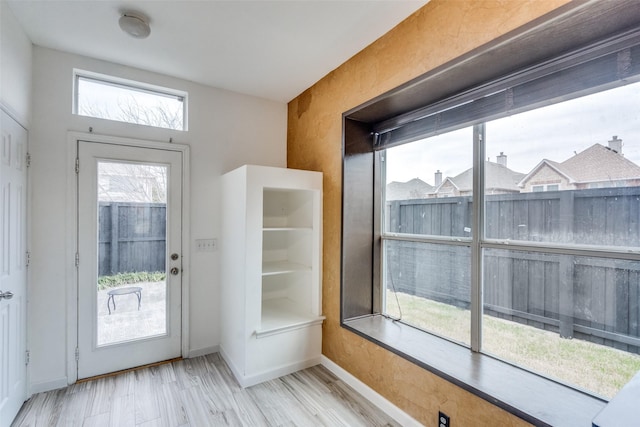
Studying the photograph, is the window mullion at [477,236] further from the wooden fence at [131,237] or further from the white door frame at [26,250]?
the white door frame at [26,250]

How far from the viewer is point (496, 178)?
191cm

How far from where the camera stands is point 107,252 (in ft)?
8.50

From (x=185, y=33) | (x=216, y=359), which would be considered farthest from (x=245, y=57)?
(x=216, y=359)

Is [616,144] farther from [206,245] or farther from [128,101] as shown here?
[128,101]

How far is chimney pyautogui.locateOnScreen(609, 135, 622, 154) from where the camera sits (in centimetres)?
144

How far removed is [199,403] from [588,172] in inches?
115

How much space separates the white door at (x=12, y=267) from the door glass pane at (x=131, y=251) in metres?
0.48

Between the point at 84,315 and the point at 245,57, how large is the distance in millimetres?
2598

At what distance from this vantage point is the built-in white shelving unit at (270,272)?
2488mm

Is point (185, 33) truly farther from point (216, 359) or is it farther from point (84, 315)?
point (216, 359)

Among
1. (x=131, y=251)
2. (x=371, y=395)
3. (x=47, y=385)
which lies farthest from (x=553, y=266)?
(x=47, y=385)

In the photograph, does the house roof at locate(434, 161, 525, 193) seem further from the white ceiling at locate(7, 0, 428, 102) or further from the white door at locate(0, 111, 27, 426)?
the white door at locate(0, 111, 27, 426)

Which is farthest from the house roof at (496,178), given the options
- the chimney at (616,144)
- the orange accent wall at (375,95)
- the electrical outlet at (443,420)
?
the electrical outlet at (443,420)

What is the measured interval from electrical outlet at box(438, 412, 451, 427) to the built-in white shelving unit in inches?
49.7
